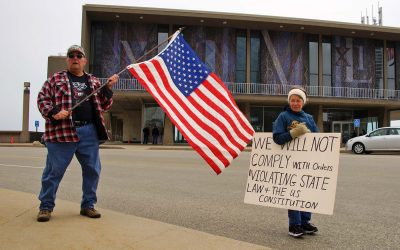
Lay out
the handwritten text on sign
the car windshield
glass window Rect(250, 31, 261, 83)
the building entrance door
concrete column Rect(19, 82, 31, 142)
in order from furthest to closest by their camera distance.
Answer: concrete column Rect(19, 82, 31, 142)
the building entrance door
glass window Rect(250, 31, 261, 83)
the car windshield
the handwritten text on sign

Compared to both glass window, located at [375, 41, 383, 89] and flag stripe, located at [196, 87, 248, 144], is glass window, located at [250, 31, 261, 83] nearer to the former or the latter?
glass window, located at [375, 41, 383, 89]

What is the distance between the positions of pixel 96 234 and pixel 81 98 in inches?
60.4

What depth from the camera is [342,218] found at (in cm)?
548

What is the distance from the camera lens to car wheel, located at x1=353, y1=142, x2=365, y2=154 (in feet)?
Result: 73.5

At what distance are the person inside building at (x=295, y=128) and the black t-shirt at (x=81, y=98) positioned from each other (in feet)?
6.83

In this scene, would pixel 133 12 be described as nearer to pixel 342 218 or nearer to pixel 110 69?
pixel 110 69

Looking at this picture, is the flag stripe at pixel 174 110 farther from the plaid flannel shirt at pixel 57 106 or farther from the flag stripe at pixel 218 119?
the plaid flannel shirt at pixel 57 106

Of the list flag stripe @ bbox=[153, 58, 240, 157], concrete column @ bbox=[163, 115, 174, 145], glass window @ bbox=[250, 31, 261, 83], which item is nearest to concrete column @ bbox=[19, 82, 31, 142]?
concrete column @ bbox=[163, 115, 174, 145]

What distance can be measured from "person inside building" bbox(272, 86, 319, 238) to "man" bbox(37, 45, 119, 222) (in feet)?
6.24

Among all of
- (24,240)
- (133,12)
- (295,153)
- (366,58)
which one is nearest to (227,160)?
(295,153)

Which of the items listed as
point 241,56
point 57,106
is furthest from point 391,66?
point 57,106

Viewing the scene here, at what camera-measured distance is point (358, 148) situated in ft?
73.9

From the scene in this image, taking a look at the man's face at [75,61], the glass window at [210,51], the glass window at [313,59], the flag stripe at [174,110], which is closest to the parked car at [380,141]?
the glass window at [313,59]

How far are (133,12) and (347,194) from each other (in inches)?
1075
